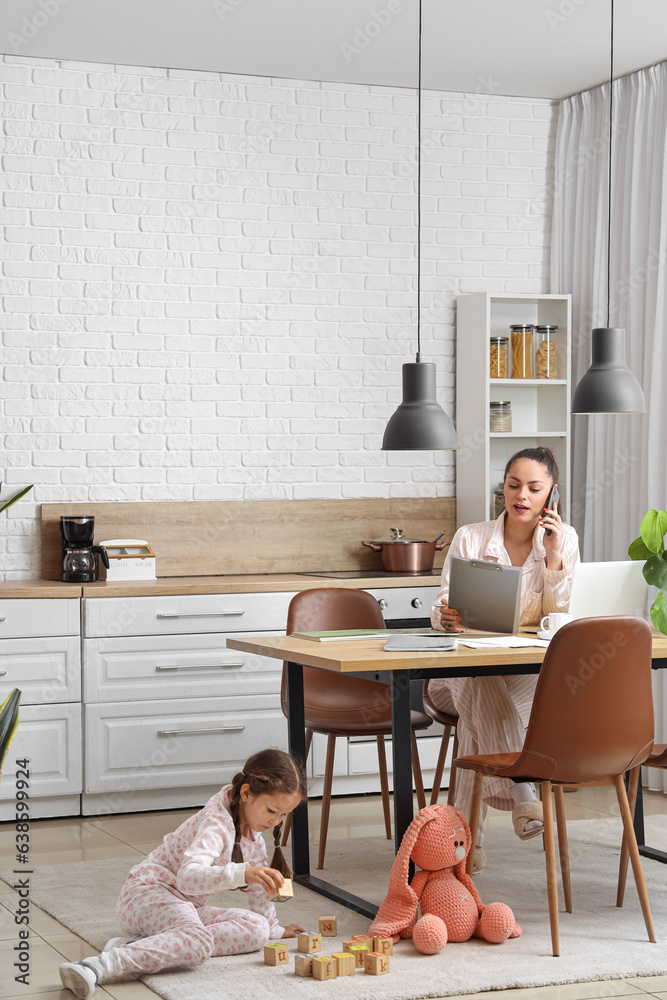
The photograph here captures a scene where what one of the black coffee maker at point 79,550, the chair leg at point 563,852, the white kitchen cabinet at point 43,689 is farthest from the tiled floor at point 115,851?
the black coffee maker at point 79,550

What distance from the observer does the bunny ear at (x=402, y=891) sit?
3.16 metres

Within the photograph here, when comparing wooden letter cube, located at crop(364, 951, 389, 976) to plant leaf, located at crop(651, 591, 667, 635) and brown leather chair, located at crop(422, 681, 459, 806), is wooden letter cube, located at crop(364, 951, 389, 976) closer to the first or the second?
brown leather chair, located at crop(422, 681, 459, 806)

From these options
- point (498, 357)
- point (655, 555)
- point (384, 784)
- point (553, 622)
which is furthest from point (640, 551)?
point (498, 357)

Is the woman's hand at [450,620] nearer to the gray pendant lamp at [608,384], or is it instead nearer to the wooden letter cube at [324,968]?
the gray pendant lamp at [608,384]

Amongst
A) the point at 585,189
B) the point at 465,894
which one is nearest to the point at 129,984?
the point at 465,894

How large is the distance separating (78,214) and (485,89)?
1907 millimetres

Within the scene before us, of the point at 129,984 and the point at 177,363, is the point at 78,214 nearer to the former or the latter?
the point at 177,363

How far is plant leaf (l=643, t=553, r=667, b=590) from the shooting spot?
381 centimetres

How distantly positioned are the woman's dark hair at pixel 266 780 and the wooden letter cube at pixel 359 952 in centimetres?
25

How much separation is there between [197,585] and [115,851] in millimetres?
1036

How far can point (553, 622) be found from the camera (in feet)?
12.3

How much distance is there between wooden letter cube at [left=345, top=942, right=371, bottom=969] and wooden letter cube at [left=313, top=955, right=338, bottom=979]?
0.09 metres

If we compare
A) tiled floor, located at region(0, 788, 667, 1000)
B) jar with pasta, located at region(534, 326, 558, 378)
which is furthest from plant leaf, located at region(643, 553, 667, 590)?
jar with pasta, located at region(534, 326, 558, 378)

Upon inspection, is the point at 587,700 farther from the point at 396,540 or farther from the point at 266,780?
the point at 396,540
